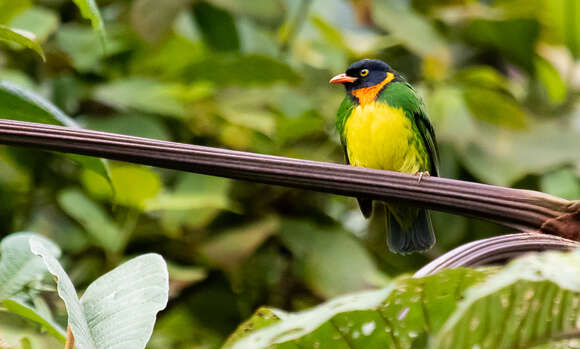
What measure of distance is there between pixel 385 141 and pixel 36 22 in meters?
1.09

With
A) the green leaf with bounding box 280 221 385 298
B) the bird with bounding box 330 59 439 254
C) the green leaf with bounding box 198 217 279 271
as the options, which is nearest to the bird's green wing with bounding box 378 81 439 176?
the bird with bounding box 330 59 439 254

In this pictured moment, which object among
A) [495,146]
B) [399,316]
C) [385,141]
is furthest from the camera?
[495,146]

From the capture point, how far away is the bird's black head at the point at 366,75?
1850 mm

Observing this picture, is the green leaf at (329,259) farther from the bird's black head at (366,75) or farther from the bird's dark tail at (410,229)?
the bird's black head at (366,75)

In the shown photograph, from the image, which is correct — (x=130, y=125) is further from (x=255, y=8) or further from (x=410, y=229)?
(x=410, y=229)

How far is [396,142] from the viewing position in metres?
1.72

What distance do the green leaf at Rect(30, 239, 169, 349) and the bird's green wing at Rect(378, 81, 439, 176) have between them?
1076 millimetres

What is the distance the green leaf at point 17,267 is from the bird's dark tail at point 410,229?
0.93 metres

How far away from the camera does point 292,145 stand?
229cm

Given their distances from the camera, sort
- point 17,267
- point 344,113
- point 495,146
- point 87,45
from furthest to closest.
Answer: point 495,146 < point 87,45 < point 344,113 < point 17,267

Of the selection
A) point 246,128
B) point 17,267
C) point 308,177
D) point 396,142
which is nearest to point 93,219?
point 246,128

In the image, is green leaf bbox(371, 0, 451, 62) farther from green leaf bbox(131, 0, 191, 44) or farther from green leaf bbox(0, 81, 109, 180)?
green leaf bbox(0, 81, 109, 180)

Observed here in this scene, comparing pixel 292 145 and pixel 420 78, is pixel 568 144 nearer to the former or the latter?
pixel 420 78

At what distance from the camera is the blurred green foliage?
2061mm
